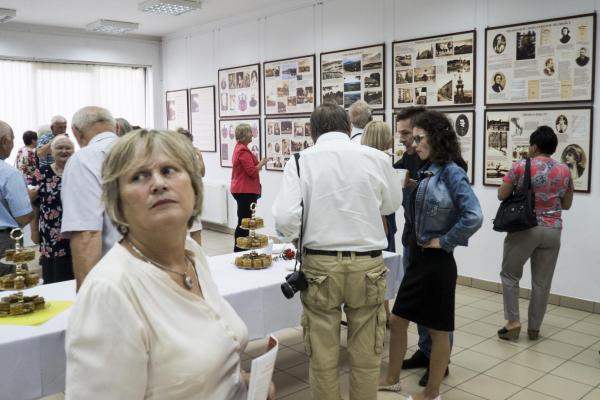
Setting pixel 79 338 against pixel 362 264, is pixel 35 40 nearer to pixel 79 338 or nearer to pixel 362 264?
pixel 362 264

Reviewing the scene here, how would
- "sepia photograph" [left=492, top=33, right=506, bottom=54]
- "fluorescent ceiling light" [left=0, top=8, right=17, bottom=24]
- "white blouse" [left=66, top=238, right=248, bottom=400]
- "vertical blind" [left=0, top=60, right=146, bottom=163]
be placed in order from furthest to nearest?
"vertical blind" [left=0, top=60, right=146, bottom=163]
"fluorescent ceiling light" [left=0, top=8, right=17, bottom=24]
"sepia photograph" [left=492, top=33, right=506, bottom=54]
"white blouse" [left=66, top=238, right=248, bottom=400]

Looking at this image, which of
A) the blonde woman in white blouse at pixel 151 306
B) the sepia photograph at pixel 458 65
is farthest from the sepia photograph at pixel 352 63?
the blonde woman in white blouse at pixel 151 306

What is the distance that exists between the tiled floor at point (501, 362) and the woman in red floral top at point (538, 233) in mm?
236

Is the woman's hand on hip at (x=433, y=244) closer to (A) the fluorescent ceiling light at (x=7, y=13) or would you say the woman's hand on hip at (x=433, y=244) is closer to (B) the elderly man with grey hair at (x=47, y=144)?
(B) the elderly man with grey hair at (x=47, y=144)

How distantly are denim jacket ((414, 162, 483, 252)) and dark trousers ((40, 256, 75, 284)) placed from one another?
2218mm

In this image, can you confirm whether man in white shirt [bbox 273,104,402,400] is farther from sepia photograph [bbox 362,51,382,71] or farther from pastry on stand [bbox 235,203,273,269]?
sepia photograph [bbox 362,51,382,71]

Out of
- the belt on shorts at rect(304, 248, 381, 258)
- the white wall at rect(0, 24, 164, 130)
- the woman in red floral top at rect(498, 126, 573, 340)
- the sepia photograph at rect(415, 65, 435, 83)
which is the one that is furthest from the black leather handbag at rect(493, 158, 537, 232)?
the white wall at rect(0, 24, 164, 130)

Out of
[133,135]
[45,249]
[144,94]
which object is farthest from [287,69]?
[133,135]

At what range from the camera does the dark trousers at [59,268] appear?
3.51 m

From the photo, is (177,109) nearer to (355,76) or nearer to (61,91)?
(61,91)

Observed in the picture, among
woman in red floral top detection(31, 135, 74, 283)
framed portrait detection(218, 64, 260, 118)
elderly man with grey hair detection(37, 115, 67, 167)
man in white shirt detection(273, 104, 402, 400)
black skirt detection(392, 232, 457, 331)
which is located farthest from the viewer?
framed portrait detection(218, 64, 260, 118)

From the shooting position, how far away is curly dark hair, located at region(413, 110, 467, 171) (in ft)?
9.84

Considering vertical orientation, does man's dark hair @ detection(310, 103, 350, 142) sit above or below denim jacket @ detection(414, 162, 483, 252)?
above

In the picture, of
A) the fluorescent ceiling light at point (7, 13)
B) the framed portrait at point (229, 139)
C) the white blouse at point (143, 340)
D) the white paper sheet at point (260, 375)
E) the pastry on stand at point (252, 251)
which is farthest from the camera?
the framed portrait at point (229, 139)
